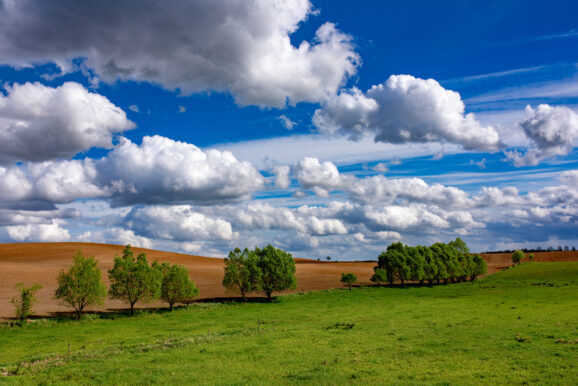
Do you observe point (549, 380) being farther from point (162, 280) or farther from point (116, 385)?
point (162, 280)

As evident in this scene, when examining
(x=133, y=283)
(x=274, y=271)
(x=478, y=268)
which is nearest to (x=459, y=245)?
(x=478, y=268)

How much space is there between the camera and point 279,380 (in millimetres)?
23828

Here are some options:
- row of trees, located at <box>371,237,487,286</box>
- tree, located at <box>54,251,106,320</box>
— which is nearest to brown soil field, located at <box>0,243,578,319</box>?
tree, located at <box>54,251,106,320</box>

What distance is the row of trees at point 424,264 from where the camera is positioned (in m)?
116

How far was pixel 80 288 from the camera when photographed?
7069 cm

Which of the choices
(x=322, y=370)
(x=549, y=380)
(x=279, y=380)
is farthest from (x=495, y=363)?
(x=279, y=380)

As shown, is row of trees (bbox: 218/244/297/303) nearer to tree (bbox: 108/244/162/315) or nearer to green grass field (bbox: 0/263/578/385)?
tree (bbox: 108/244/162/315)

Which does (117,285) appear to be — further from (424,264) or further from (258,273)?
(424,264)

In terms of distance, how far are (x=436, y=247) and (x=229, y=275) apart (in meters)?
78.5

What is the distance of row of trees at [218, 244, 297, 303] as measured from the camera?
3696 inches

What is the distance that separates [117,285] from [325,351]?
5889 cm

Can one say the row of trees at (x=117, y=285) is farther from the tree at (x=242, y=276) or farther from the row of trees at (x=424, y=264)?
the row of trees at (x=424, y=264)

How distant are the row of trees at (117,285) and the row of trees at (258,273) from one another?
13.0 m

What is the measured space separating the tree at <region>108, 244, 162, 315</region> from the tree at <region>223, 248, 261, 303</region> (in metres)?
19.5
